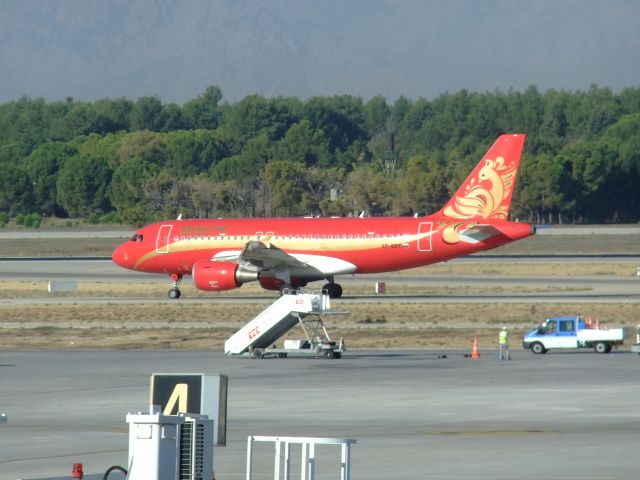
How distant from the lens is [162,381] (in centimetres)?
1656

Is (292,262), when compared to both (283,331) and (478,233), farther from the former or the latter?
(283,331)

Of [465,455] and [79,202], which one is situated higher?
[79,202]

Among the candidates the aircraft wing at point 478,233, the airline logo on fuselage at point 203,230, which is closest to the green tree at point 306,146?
the airline logo on fuselage at point 203,230

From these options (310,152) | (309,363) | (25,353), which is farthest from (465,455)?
(310,152)

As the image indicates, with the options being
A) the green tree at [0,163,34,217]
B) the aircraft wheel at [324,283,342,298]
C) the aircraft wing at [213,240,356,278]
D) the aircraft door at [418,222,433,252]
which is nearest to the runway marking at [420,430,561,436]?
the aircraft door at [418,222,433,252]

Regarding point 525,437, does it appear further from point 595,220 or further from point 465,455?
point 595,220

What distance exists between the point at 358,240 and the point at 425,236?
3.23 meters

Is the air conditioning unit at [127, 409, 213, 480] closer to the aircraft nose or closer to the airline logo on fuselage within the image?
the airline logo on fuselage

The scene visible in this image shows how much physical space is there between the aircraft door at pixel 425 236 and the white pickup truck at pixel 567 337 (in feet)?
56.1

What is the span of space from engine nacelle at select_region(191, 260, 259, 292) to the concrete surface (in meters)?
16.3

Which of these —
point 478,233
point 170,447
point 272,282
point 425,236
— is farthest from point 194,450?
point 272,282

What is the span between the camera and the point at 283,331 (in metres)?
42.4

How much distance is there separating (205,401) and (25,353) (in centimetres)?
2894

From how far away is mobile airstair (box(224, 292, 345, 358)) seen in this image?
41.3m
